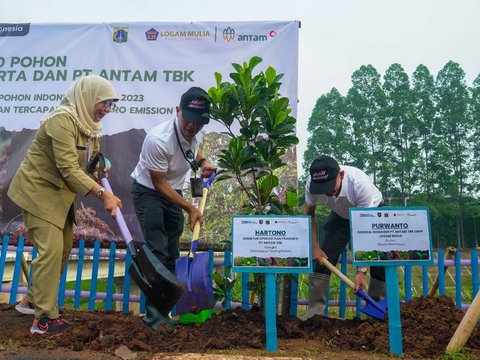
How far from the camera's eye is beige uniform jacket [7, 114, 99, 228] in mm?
2971

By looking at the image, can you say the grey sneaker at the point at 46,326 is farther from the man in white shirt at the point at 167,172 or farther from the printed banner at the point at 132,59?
the printed banner at the point at 132,59

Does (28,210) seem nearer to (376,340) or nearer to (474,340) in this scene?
(376,340)

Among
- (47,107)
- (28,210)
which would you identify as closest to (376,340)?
(28,210)

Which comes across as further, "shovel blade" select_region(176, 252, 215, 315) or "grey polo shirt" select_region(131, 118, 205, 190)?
"grey polo shirt" select_region(131, 118, 205, 190)

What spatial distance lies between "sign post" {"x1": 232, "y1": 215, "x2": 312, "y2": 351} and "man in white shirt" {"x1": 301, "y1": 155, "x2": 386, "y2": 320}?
2.99 ft

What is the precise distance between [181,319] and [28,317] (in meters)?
1.30

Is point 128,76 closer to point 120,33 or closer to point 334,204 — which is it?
point 120,33

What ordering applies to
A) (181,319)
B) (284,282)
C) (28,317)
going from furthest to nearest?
(284,282)
(28,317)
(181,319)

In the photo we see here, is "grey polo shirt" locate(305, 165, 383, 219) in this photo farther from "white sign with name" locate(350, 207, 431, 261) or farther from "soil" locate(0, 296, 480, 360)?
"white sign with name" locate(350, 207, 431, 261)

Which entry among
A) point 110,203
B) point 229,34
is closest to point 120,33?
point 229,34

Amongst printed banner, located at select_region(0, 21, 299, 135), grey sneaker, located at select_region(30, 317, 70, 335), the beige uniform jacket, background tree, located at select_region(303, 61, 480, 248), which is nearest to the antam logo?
printed banner, located at select_region(0, 21, 299, 135)

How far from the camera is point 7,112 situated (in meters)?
5.84

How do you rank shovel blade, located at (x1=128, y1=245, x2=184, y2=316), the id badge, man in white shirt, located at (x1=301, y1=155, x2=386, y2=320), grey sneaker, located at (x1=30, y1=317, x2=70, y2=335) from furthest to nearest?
the id badge, man in white shirt, located at (x1=301, y1=155, x2=386, y2=320), grey sneaker, located at (x1=30, y1=317, x2=70, y2=335), shovel blade, located at (x1=128, y1=245, x2=184, y2=316)

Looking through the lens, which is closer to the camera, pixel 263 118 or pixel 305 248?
pixel 305 248
